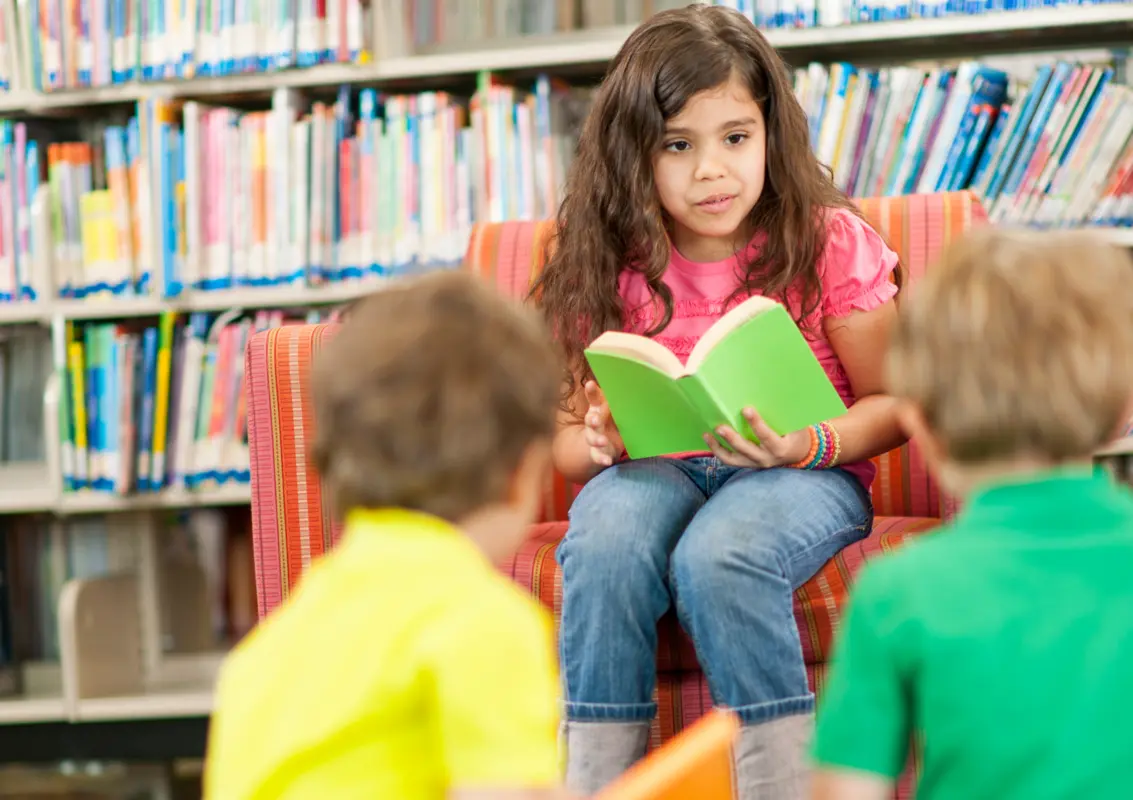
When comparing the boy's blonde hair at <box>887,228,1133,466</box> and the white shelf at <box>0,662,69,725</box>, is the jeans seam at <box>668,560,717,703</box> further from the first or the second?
the white shelf at <box>0,662,69,725</box>

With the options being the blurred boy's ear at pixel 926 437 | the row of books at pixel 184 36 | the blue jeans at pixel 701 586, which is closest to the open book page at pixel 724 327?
the blue jeans at pixel 701 586

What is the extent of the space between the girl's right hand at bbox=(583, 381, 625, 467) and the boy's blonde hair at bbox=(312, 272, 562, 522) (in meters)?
0.66

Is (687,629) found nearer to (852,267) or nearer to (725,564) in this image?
(725,564)

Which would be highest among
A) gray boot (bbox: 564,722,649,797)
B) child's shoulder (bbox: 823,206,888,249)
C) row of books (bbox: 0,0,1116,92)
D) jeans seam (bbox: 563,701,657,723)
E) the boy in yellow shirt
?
row of books (bbox: 0,0,1116,92)

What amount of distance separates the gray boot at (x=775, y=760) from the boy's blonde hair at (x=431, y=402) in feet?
1.76

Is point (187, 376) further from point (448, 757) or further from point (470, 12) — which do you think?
point (448, 757)

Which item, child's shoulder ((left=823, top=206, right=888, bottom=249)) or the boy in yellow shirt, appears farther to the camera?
child's shoulder ((left=823, top=206, right=888, bottom=249))

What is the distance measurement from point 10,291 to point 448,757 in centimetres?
191

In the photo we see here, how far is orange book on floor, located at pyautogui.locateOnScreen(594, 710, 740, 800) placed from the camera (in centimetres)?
71

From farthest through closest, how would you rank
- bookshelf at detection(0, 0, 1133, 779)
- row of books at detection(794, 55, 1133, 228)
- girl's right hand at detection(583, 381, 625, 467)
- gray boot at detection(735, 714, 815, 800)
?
bookshelf at detection(0, 0, 1133, 779)
row of books at detection(794, 55, 1133, 228)
girl's right hand at detection(583, 381, 625, 467)
gray boot at detection(735, 714, 815, 800)

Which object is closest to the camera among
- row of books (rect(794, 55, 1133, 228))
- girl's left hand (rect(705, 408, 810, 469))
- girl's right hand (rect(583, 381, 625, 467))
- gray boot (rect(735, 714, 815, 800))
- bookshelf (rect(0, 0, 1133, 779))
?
gray boot (rect(735, 714, 815, 800))

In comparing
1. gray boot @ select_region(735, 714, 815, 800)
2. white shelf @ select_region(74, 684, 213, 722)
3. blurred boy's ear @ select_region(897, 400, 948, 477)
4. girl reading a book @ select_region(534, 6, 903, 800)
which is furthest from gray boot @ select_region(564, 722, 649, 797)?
white shelf @ select_region(74, 684, 213, 722)

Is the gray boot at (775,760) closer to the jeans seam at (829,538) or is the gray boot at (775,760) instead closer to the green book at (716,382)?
the jeans seam at (829,538)

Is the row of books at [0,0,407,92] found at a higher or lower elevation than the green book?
higher
